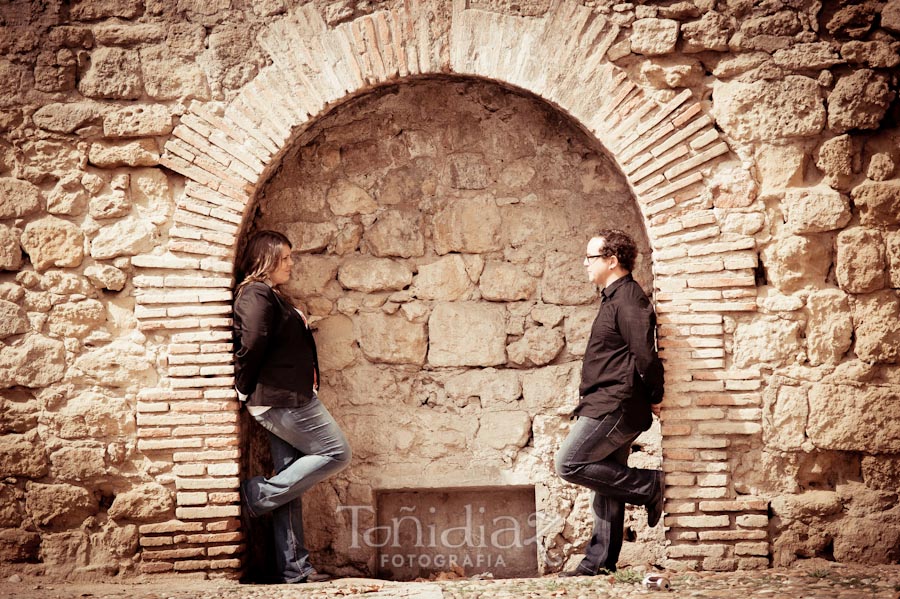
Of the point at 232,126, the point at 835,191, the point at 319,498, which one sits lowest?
the point at 319,498

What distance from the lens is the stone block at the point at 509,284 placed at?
195 inches

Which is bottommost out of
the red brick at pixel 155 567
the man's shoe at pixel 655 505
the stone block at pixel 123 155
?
the red brick at pixel 155 567

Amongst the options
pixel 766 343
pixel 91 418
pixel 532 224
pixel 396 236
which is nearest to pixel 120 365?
pixel 91 418

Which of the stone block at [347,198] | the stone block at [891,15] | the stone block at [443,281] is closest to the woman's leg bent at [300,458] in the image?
the stone block at [443,281]

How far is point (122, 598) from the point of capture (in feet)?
13.4

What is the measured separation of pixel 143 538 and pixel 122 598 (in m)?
0.38

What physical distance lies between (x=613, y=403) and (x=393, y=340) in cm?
142

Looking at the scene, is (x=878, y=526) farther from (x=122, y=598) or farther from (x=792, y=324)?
(x=122, y=598)

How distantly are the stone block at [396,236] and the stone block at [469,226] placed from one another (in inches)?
4.9

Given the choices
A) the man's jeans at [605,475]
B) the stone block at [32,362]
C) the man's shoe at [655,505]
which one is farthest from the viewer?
the stone block at [32,362]

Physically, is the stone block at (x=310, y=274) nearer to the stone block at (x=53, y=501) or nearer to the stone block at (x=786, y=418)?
the stone block at (x=53, y=501)

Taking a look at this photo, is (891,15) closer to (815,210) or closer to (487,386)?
(815,210)

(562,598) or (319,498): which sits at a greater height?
(319,498)

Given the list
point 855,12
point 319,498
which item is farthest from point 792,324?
point 319,498
